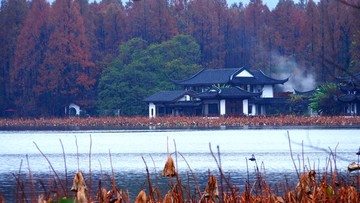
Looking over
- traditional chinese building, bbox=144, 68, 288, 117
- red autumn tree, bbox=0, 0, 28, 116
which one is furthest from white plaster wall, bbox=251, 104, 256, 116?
red autumn tree, bbox=0, 0, 28, 116

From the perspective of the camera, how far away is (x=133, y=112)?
6044 centimetres

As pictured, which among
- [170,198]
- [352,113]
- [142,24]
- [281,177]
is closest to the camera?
[170,198]

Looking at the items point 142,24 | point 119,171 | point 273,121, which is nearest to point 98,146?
point 119,171

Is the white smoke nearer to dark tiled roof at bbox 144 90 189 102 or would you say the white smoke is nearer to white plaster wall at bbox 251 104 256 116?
white plaster wall at bbox 251 104 256 116

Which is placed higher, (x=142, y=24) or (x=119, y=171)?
(x=142, y=24)

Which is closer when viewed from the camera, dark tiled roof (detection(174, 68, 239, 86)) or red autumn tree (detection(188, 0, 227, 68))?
dark tiled roof (detection(174, 68, 239, 86))

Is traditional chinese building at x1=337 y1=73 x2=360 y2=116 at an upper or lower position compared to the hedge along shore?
upper

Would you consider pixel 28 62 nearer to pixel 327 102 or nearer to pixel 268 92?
pixel 268 92

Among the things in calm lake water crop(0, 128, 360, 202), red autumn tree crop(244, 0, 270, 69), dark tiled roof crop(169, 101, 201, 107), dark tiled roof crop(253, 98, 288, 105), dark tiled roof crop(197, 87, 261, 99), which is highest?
red autumn tree crop(244, 0, 270, 69)

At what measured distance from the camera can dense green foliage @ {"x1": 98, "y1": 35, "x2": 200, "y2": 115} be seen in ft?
195

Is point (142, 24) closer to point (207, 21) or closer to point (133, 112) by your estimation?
point (207, 21)

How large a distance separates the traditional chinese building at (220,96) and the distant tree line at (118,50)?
5.74 feet

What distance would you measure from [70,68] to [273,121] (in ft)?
55.7

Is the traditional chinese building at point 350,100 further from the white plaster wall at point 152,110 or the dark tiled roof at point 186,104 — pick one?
the white plaster wall at point 152,110
